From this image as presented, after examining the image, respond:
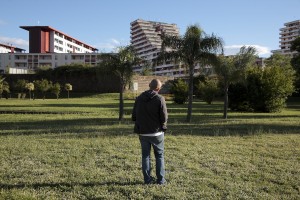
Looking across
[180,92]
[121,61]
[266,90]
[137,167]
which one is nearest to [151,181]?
[137,167]

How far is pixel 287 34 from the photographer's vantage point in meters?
139

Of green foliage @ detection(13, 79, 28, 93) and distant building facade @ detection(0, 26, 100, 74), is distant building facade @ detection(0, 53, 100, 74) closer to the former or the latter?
distant building facade @ detection(0, 26, 100, 74)

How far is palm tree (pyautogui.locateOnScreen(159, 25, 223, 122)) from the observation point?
57.2 ft

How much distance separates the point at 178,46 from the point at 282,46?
133 m

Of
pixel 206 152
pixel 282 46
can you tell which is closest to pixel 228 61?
pixel 206 152

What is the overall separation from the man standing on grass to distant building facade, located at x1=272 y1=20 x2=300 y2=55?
452 feet

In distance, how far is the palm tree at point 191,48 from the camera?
1744cm

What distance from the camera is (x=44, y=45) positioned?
10356cm

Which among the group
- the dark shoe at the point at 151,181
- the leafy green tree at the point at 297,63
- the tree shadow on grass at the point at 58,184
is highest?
the leafy green tree at the point at 297,63

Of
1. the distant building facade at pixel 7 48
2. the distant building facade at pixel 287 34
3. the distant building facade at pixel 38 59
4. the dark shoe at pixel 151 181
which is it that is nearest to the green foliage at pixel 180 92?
the dark shoe at pixel 151 181

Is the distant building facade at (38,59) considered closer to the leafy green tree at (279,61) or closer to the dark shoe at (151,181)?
the leafy green tree at (279,61)

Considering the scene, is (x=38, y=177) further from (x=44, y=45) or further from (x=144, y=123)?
(x=44, y=45)

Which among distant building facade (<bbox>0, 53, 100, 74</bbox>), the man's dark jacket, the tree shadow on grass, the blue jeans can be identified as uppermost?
distant building facade (<bbox>0, 53, 100, 74</bbox>)

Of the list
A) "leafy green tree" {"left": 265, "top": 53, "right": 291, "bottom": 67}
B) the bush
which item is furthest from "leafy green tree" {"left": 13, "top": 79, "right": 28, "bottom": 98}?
"leafy green tree" {"left": 265, "top": 53, "right": 291, "bottom": 67}
